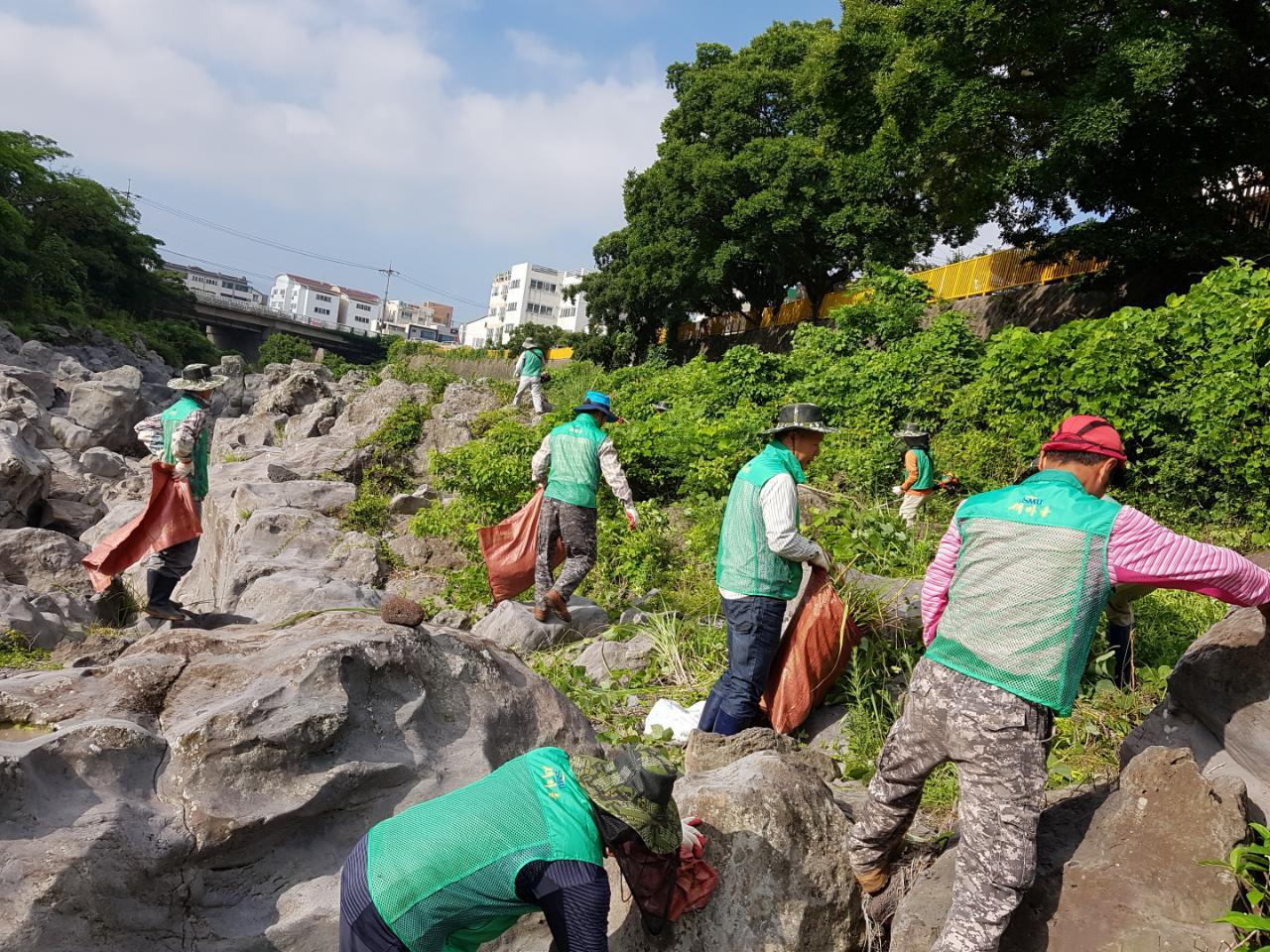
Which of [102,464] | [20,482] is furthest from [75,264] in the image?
[20,482]

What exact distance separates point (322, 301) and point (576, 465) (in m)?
119

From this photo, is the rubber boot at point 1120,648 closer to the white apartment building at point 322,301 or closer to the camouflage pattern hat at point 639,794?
the camouflage pattern hat at point 639,794

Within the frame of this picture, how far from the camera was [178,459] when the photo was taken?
20.8ft

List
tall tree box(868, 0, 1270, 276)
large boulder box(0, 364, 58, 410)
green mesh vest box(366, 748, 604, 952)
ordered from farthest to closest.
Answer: large boulder box(0, 364, 58, 410) < tall tree box(868, 0, 1270, 276) < green mesh vest box(366, 748, 604, 952)

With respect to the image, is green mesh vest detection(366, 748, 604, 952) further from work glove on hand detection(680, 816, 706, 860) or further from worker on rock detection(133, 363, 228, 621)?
worker on rock detection(133, 363, 228, 621)

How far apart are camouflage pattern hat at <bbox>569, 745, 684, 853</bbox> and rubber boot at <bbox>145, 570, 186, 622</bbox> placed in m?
5.06

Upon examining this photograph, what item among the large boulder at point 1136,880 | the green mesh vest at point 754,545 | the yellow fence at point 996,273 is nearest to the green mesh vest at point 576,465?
the green mesh vest at point 754,545

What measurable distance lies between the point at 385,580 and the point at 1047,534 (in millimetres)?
7350

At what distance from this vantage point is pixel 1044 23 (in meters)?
12.3

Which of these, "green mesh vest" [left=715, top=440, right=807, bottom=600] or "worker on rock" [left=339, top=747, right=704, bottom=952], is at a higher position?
"green mesh vest" [left=715, top=440, right=807, bottom=600]

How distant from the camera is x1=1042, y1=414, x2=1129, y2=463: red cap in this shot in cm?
283

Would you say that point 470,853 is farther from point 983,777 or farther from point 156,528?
point 156,528

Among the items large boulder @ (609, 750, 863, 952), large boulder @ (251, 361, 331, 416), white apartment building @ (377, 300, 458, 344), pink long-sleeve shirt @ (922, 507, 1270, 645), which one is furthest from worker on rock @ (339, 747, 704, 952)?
white apartment building @ (377, 300, 458, 344)

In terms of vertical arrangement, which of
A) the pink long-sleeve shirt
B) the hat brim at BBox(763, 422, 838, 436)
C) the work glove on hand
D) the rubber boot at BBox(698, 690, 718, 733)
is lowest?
the rubber boot at BBox(698, 690, 718, 733)
